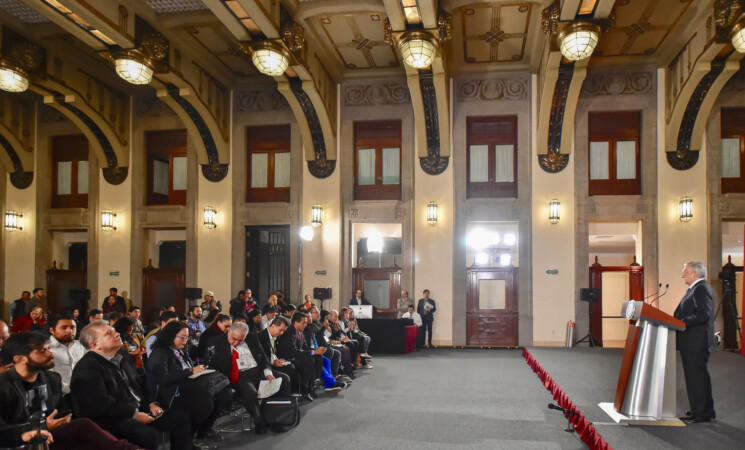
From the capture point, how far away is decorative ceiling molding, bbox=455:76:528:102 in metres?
13.8

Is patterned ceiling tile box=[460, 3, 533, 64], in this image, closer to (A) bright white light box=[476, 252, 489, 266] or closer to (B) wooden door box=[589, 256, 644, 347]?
(A) bright white light box=[476, 252, 489, 266]

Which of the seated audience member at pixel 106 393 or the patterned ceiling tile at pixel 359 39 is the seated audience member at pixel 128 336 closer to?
the seated audience member at pixel 106 393

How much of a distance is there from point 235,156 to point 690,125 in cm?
1055

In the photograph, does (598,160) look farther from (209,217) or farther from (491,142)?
(209,217)

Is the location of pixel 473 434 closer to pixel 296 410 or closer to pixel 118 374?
pixel 296 410

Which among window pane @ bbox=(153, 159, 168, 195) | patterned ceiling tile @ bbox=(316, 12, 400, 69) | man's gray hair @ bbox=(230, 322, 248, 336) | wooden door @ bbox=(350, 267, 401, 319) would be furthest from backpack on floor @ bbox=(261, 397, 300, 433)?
window pane @ bbox=(153, 159, 168, 195)

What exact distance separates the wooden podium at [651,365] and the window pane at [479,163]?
27.8ft

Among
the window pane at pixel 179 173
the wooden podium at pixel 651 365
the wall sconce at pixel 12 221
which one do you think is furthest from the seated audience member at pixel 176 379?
the wall sconce at pixel 12 221

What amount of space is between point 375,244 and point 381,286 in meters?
1.39

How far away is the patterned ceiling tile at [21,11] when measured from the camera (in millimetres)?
10483

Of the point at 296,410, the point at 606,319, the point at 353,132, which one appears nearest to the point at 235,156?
the point at 353,132

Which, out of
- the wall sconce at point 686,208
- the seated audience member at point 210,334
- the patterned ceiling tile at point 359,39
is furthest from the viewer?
the wall sconce at point 686,208

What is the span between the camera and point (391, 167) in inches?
563

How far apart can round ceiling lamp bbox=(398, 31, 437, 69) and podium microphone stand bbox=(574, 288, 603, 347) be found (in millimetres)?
6432
